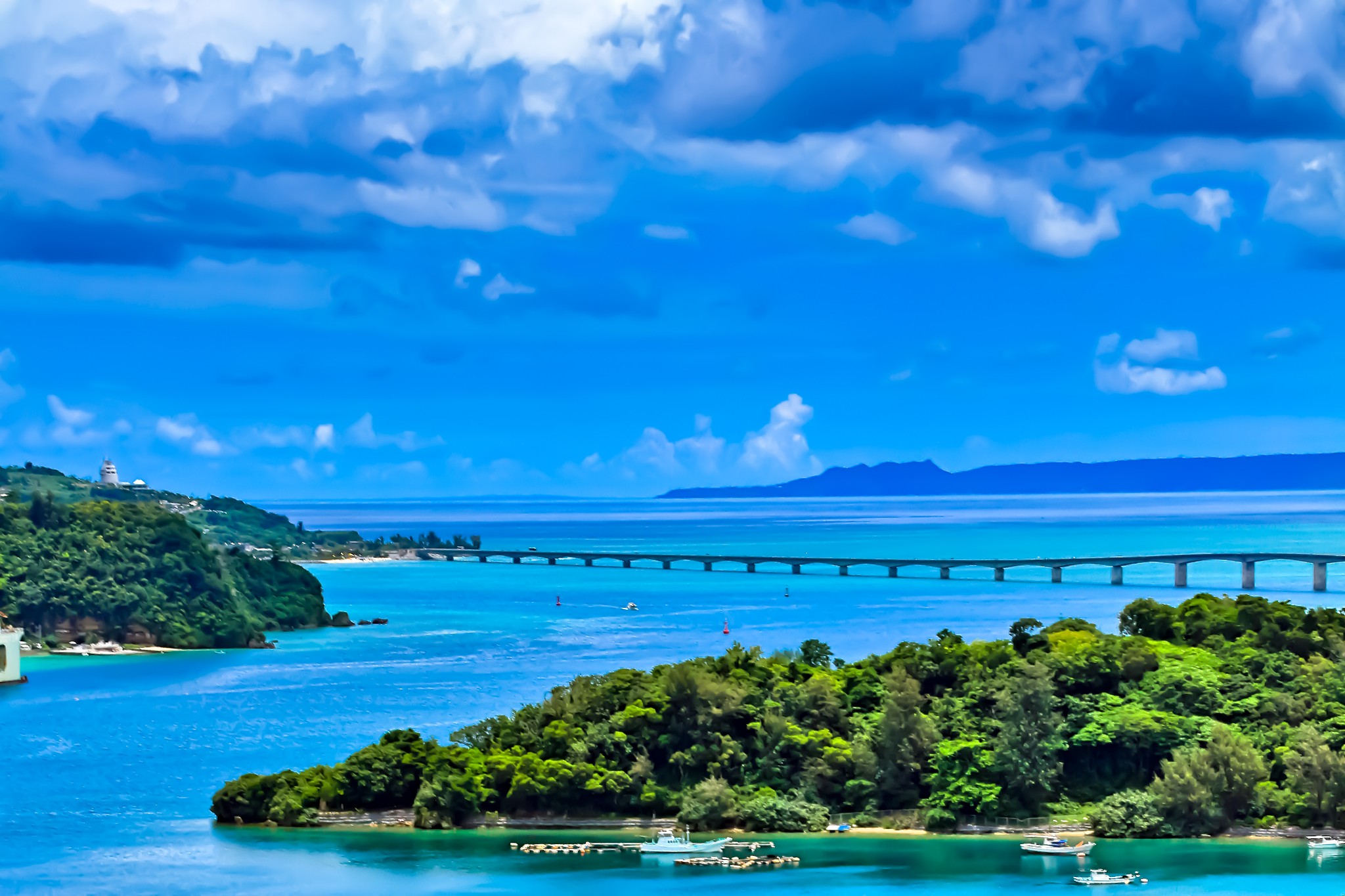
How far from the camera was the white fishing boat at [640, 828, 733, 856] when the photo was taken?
46844mm

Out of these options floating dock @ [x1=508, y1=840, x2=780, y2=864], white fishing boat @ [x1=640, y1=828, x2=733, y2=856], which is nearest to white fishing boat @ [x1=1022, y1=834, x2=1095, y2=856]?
floating dock @ [x1=508, y1=840, x2=780, y2=864]

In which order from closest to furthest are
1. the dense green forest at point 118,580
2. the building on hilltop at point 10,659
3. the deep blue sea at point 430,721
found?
1. the deep blue sea at point 430,721
2. the building on hilltop at point 10,659
3. the dense green forest at point 118,580

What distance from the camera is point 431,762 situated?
51656 millimetres

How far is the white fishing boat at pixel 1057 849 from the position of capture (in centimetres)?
4622

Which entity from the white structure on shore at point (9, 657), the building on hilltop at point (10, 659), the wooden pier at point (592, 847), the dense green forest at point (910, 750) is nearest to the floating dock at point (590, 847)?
the wooden pier at point (592, 847)

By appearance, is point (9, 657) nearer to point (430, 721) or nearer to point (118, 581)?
point (118, 581)

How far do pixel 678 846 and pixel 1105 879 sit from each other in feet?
36.7

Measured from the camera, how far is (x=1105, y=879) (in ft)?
144

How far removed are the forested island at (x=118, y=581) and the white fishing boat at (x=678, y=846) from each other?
270ft

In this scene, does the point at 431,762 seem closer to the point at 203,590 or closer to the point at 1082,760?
the point at 1082,760

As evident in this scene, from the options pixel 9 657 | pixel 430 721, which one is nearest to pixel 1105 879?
pixel 430 721

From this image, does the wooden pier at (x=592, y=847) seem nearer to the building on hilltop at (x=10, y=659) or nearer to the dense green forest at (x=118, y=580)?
the building on hilltop at (x=10, y=659)

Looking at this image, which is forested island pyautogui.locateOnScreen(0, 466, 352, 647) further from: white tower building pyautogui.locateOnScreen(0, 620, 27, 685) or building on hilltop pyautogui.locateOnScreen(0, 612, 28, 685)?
white tower building pyautogui.locateOnScreen(0, 620, 27, 685)

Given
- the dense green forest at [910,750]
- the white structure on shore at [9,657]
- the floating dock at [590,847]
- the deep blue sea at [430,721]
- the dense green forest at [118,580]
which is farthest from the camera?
the dense green forest at [118,580]
